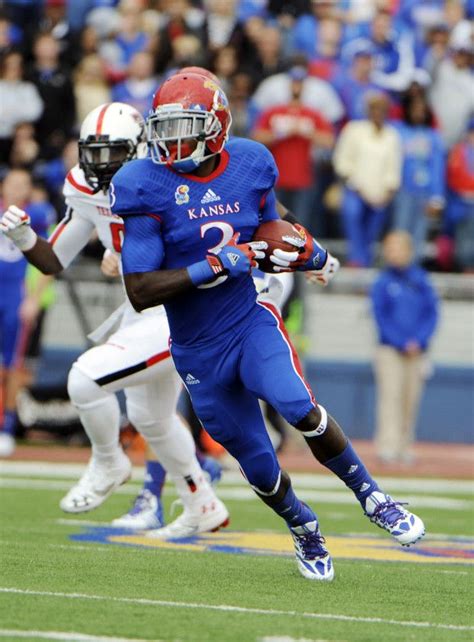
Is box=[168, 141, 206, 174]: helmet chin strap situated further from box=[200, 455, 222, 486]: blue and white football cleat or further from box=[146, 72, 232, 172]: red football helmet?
box=[200, 455, 222, 486]: blue and white football cleat

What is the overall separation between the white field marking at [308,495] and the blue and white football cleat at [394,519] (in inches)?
150

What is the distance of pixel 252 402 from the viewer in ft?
18.1

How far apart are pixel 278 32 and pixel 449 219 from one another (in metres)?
2.49

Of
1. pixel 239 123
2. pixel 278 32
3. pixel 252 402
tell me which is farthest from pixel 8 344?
pixel 252 402

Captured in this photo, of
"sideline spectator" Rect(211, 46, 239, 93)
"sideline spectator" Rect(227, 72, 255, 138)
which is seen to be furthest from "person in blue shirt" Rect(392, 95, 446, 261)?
"sideline spectator" Rect(211, 46, 239, 93)

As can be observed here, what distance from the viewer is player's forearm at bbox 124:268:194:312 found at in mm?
5223

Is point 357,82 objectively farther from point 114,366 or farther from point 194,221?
point 194,221

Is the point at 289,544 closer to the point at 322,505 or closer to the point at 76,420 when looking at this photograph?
the point at 322,505

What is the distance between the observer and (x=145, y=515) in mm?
7285

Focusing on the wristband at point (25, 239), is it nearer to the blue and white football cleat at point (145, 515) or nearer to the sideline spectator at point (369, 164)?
the blue and white football cleat at point (145, 515)

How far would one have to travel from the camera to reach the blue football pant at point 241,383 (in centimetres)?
532

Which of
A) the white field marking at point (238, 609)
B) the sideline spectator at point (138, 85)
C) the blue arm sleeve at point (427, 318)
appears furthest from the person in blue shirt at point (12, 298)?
the white field marking at point (238, 609)

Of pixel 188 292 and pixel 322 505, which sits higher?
pixel 188 292

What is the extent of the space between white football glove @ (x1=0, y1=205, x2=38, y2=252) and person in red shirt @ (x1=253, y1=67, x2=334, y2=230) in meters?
6.57
